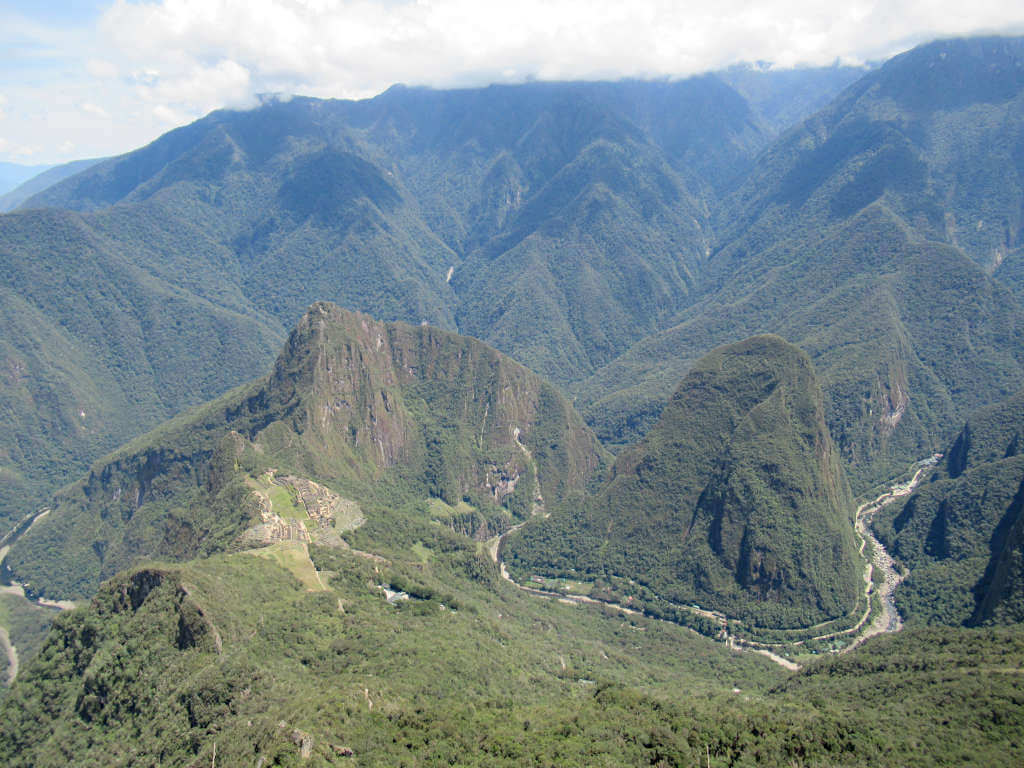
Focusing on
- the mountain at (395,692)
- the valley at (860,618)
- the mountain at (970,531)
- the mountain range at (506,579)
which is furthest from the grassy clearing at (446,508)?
the mountain at (970,531)

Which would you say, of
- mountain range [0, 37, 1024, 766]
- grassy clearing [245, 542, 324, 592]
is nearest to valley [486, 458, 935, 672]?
mountain range [0, 37, 1024, 766]

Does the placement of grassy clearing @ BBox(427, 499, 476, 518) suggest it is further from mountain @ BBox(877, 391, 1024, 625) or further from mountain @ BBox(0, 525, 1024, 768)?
mountain @ BBox(877, 391, 1024, 625)

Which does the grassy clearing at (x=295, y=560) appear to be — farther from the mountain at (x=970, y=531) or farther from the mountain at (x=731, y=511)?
the mountain at (x=970, y=531)

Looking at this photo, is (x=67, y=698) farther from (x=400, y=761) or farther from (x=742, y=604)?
(x=742, y=604)

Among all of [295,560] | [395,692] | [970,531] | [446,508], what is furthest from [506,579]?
[970,531]

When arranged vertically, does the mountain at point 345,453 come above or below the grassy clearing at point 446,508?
above

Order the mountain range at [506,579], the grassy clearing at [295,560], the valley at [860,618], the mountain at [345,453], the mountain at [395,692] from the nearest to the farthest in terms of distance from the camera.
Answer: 1. the mountain at [395,692]
2. the mountain range at [506,579]
3. the grassy clearing at [295,560]
4. the valley at [860,618]
5. the mountain at [345,453]

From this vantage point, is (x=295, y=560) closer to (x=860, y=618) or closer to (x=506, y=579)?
(x=506, y=579)
